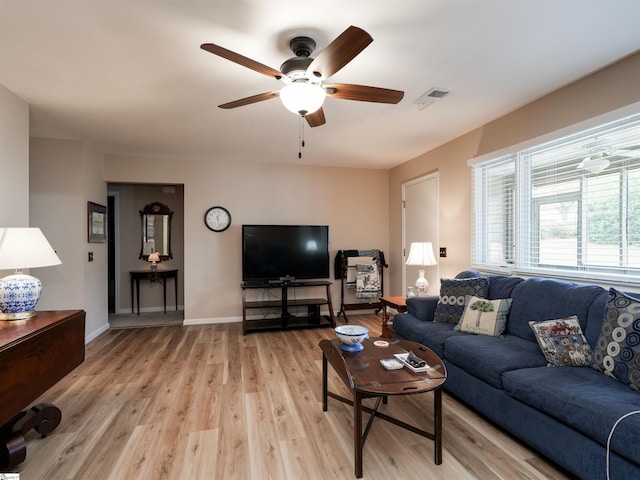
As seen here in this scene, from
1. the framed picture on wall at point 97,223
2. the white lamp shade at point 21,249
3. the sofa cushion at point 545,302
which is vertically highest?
the framed picture on wall at point 97,223

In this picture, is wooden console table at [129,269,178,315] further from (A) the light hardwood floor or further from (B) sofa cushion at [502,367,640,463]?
(B) sofa cushion at [502,367,640,463]

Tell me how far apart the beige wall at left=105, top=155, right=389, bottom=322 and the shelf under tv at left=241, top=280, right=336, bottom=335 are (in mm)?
403

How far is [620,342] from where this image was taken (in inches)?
70.5

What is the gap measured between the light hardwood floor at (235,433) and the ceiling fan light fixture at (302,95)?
6.68ft

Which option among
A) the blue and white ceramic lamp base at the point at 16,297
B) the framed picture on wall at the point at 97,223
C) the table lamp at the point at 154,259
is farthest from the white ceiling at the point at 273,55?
the table lamp at the point at 154,259

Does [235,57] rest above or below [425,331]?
above

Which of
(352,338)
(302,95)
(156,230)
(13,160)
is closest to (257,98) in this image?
(302,95)

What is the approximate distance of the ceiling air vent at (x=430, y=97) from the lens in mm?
2666

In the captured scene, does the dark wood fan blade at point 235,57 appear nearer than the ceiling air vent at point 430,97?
Yes

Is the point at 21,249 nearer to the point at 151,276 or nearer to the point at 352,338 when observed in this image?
the point at 352,338

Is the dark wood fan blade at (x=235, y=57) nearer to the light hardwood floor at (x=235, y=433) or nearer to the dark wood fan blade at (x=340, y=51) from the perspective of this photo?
the dark wood fan blade at (x=340, y=51)

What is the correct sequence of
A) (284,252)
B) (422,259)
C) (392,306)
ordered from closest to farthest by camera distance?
(392,306)
(422,259)
(284,252)

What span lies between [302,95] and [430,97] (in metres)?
1.46

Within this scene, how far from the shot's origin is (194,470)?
175 centimetres
